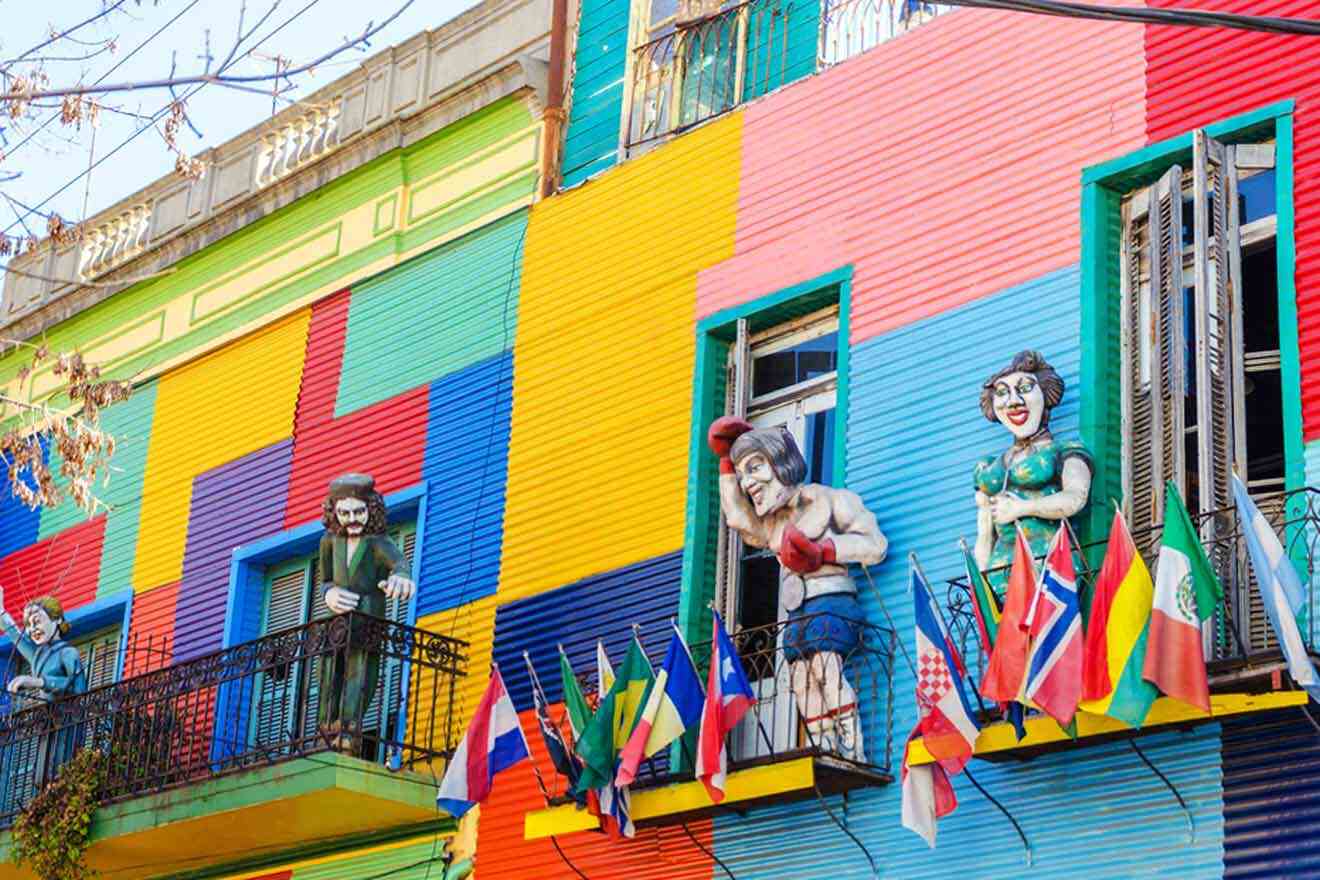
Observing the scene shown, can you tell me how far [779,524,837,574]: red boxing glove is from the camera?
563 inches

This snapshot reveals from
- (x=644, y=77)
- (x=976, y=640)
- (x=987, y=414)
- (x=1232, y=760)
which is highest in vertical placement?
(x=644, y=77)

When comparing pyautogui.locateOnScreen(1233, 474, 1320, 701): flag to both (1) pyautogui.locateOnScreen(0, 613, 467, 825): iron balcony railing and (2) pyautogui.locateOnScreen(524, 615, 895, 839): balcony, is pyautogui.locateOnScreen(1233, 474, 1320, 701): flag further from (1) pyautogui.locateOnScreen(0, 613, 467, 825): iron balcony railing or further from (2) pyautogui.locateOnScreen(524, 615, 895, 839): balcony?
(1) pyautogui.locateOnScreen(0, 613, 467, 825): iron balcony railing

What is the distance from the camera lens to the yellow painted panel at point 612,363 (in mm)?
16453

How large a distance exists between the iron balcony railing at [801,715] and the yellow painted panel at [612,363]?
144 centimetres

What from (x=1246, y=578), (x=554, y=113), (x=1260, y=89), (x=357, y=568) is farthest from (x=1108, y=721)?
(x=554, y=113)

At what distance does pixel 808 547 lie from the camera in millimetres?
14320

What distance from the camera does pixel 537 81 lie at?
18.4 metres

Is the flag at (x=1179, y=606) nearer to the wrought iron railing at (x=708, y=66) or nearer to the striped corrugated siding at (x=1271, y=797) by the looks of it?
the striped corrugated siding at (x=1271, y=797)

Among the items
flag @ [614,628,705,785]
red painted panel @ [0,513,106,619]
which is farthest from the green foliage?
flag @ [614,628,705,785]

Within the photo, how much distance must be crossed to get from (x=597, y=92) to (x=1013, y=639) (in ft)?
23.3

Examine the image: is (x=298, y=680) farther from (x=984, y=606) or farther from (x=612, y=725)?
(x=984, y=606)

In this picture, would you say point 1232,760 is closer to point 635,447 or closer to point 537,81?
point 635,447

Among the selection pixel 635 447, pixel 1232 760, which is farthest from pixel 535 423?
pixel 1232 760

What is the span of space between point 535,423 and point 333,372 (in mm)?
2562
